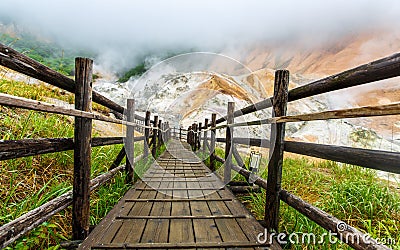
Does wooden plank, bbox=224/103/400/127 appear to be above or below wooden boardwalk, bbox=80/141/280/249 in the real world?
above

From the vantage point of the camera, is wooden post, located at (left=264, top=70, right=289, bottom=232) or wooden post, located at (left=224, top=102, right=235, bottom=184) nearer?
wooden post, located at (left=264, top=70, right=289, bottom=232)

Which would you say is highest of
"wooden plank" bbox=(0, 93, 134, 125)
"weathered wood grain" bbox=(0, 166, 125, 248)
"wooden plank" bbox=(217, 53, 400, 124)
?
"wooden plank" bbox=(217, 53, 400, 124)

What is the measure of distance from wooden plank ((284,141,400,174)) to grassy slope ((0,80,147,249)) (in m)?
1.49

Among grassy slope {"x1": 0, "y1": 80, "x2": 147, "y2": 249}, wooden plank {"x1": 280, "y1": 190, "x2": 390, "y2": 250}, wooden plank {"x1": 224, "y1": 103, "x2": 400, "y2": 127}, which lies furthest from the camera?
grassy slope {"x1": 0, "y1": 80, "x2": 147, "y2": 249}

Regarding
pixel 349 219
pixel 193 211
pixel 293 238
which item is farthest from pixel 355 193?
pixel 193 211

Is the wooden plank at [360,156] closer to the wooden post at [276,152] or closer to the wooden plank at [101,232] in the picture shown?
the wooden post at [276,152]

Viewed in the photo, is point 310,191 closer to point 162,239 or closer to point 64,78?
point 162,239

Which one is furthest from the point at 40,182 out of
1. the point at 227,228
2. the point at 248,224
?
the point at 248,224

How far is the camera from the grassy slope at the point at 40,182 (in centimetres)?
145

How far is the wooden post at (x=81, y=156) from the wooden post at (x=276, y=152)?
1195 millimetres

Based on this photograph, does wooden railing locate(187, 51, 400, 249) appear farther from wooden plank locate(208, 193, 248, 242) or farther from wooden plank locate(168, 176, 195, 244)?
wooden plank locate(168, 176, 195, 244)

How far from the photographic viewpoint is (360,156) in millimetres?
1001

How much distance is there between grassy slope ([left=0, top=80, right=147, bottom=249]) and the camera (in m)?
1.45

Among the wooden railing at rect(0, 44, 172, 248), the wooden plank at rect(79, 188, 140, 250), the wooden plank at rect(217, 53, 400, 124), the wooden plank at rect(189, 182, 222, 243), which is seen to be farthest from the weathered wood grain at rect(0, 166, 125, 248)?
the wooden plank at rect(217, 53, 400, 124)
